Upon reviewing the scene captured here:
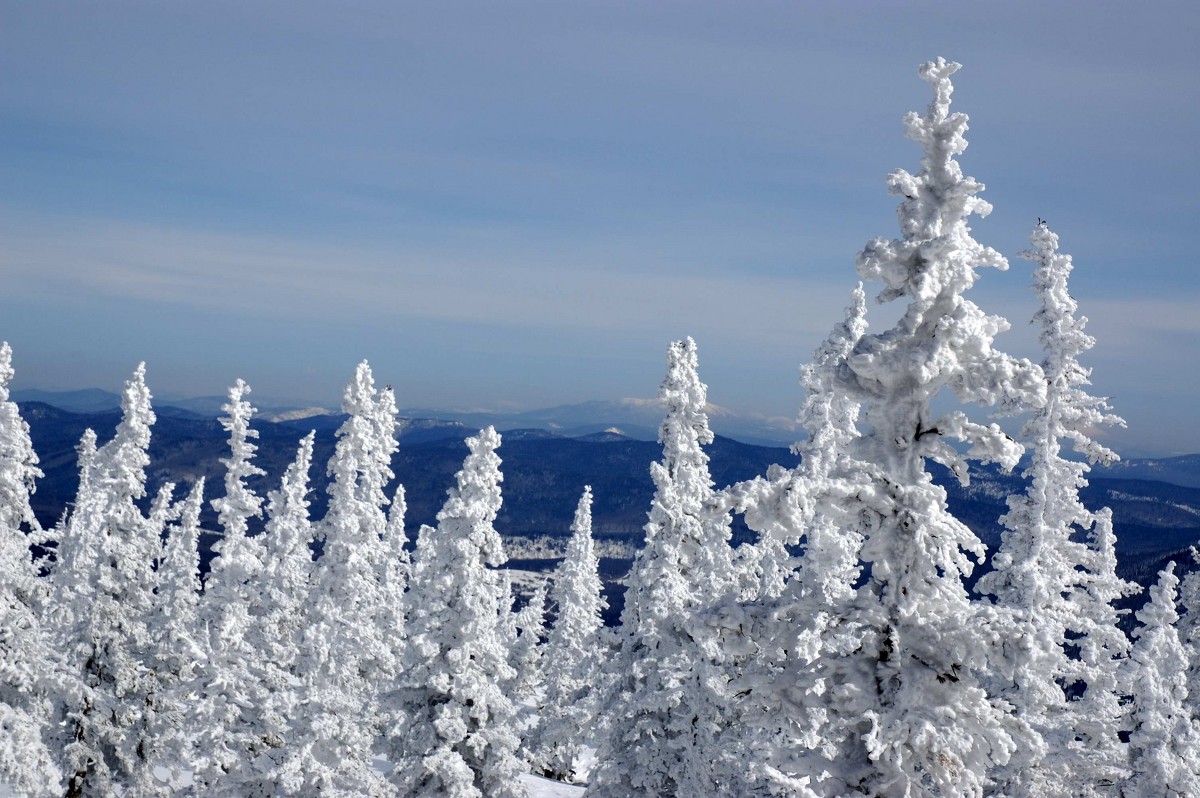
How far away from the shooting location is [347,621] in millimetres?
29984

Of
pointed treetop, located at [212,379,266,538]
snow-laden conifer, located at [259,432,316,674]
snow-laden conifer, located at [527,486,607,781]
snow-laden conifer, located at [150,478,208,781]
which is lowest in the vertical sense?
snow-laden conifer, located at [527,486,607,781]

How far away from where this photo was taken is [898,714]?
1086 centimetres

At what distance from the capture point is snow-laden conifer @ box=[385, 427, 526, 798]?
2750 cm

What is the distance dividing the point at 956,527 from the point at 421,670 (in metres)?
20.8

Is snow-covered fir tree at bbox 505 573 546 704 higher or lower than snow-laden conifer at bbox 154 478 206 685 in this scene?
lower

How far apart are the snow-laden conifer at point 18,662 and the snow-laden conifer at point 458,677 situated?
9.41 meters

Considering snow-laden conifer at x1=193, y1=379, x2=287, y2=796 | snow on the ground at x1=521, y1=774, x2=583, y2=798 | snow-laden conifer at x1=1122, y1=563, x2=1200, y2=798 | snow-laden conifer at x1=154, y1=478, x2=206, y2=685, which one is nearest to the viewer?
snow-laden conifer at x1=1122, y1=563, x2=1200, y2=798

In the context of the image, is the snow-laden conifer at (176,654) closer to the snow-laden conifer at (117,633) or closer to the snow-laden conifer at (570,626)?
the snow-laden conifer at (117,633)

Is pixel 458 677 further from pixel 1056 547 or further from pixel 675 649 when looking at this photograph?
pixel 1056 547

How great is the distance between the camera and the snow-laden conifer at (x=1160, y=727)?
855 inches

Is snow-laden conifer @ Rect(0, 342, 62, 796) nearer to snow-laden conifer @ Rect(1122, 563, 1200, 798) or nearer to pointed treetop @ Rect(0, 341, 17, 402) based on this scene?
pointed treetop @ Rect(0, 341, 17, 402)

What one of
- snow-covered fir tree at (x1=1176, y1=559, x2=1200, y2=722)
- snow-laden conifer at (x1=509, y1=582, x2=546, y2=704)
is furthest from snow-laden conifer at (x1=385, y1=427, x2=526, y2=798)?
snow-laden conifer at (x1=509, y1=582, x2=546, y2=704)

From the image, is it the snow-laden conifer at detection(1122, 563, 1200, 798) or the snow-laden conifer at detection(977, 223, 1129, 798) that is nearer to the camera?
the snow-laden conifer at detection(1122, 563, 1200, 798)

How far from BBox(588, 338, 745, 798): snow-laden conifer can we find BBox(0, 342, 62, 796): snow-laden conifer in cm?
1521
